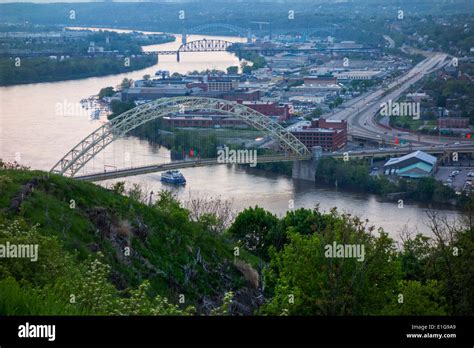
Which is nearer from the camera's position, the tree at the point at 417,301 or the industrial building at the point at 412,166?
the tree at the point at 417,301

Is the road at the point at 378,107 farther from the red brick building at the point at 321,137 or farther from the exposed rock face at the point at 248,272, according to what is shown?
the exposed rock face at the point at 248,272

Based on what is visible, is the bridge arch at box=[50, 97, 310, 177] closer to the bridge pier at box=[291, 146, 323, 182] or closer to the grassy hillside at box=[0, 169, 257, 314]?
the bridge pier at box=[291, 146, 323, 182]

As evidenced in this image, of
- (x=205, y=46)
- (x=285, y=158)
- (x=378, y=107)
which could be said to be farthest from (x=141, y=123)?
(x=205, y=46)

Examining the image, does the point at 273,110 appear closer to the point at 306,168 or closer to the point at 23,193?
the point at 306,168

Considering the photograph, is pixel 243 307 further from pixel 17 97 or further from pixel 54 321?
pixel 17 97

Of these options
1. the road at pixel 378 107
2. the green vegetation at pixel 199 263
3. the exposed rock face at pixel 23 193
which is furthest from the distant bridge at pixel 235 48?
the exposed rock face at pixel 23 193

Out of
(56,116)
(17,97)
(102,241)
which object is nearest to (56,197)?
(102,241)

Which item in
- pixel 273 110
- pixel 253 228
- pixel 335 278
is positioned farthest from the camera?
pixel 273 110

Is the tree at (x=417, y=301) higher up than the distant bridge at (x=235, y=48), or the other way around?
the distant bridge at (x=235, y=48)
